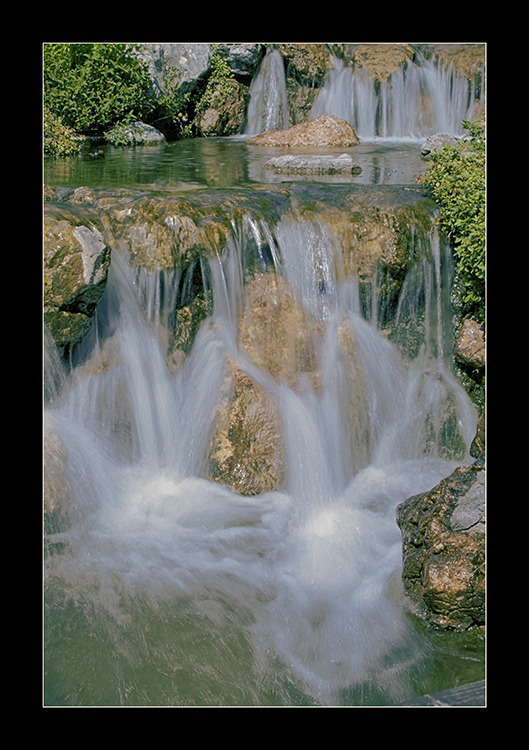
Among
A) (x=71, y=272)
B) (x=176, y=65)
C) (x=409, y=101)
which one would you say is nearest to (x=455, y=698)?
(x=71, y=272)

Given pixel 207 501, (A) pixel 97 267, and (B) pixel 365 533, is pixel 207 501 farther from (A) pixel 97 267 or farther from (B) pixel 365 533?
(A) pixel 97 267

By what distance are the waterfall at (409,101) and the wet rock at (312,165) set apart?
4.32 metres

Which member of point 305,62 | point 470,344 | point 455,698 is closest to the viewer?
point 455,698

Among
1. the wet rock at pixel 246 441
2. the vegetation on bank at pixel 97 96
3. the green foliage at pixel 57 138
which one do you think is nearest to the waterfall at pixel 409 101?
the vegetation on bank at pixel 97 96

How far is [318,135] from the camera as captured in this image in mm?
13094

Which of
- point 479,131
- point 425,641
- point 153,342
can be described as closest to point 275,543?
point 425,641

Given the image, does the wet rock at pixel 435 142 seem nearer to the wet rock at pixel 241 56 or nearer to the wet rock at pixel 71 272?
the wet rock at pixel 241 56

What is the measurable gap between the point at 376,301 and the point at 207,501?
2.78m

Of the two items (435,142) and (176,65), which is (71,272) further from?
(176,65)

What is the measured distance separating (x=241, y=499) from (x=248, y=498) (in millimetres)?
71

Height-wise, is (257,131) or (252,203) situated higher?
(257,131)

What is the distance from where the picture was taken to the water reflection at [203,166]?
29.9ft

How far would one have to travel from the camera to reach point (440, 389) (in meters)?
7.70

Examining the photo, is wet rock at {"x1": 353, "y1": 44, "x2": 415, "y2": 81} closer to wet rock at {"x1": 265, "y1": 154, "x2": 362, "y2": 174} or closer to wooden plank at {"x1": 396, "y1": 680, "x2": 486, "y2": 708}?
wet rock at {"x1": 265, "y1": 154, "x2": 362, "y2": 174}
